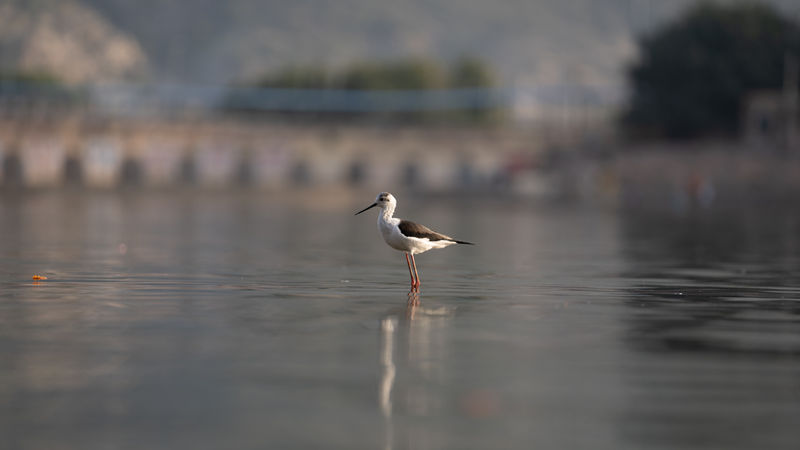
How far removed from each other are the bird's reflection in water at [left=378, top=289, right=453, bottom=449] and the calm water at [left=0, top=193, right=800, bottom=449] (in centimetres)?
3

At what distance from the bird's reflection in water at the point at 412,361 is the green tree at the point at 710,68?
83205 mm

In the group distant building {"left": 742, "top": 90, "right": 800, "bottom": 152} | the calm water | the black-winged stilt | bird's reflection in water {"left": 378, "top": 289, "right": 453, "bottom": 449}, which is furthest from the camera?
distant building {"left": 742, "top": 90, "right": 800, "bottom": 152}

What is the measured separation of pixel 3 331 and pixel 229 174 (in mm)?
125284

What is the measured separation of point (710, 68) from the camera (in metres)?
94.8

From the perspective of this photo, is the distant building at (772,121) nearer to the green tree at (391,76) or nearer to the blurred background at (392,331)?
the blurred background at (392,331)

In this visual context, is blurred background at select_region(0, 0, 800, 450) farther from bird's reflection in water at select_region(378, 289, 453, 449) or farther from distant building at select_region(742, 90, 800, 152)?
distant building at select_region(742, 90, 800, 152)

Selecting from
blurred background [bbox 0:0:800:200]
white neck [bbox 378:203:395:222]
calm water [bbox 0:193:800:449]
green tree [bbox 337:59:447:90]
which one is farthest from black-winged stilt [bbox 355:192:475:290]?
green tree [bbox 337:59:447:90]

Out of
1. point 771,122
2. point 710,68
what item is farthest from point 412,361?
point 710,68

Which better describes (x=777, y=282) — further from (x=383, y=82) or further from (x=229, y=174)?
(x=383, y=82)

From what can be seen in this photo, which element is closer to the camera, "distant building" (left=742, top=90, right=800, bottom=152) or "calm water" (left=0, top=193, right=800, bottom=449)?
"calm water" (left=0, top=193, right=800, bottom=449)

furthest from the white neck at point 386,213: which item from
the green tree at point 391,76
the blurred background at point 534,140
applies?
the green tree at point 391,76

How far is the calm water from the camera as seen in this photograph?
26.8ft

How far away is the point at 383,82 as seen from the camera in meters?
189

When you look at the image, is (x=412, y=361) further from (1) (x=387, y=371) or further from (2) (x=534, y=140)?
(2) (x=534, y=140)
